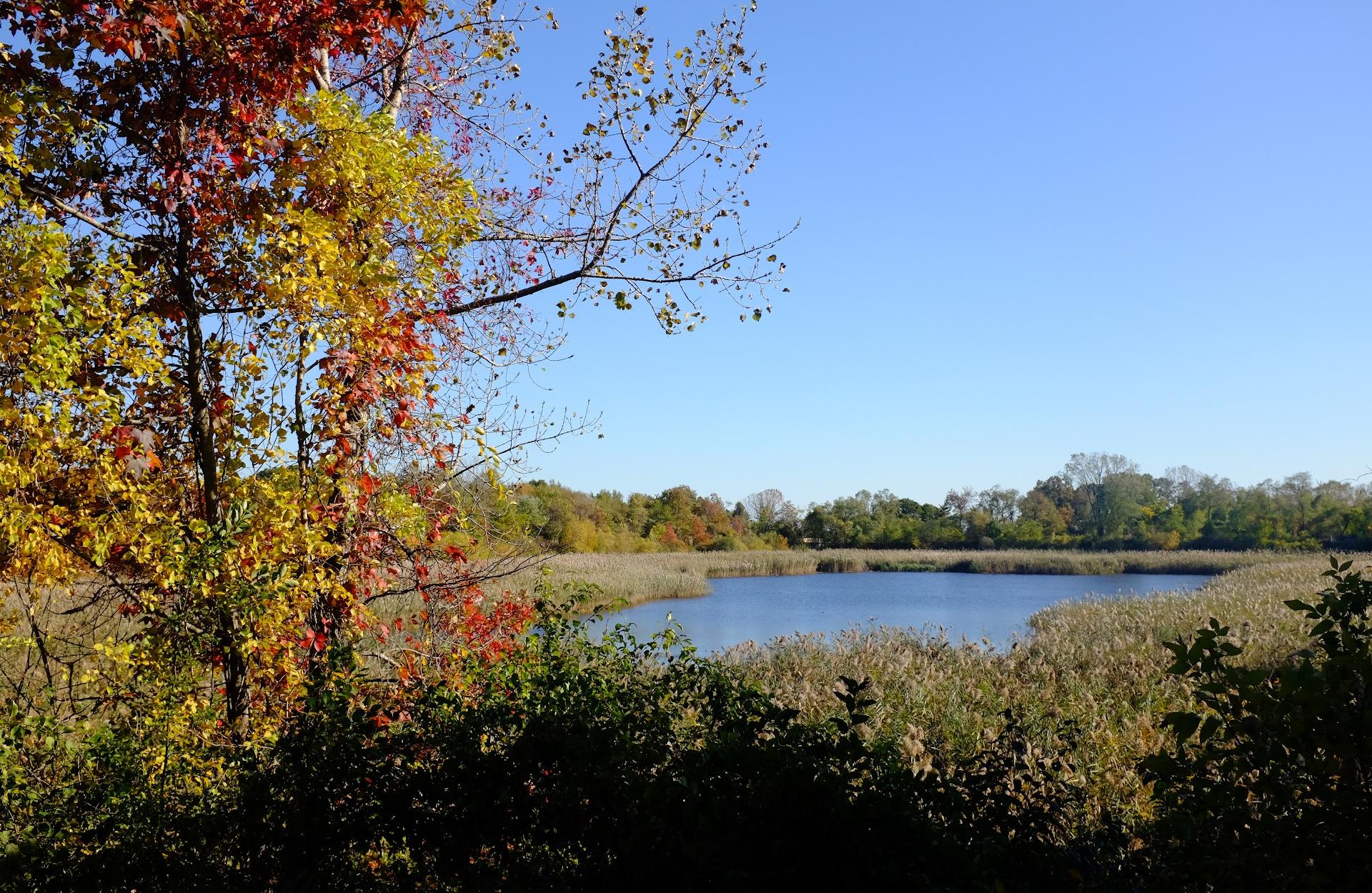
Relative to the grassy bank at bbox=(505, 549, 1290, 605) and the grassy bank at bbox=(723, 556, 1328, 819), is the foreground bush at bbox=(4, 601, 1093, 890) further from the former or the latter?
the grassy bank at bbox=(505, 549, 1290, 605)

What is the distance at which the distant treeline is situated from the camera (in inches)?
1634

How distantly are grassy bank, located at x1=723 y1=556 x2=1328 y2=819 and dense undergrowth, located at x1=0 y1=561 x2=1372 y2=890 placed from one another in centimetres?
128

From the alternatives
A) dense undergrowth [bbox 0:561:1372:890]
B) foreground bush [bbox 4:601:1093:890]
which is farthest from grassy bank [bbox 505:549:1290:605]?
foreground bush [bbox 4:601:1093:890]

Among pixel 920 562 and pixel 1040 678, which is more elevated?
pixel 1040 678

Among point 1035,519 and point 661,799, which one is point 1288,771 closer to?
point 661,799

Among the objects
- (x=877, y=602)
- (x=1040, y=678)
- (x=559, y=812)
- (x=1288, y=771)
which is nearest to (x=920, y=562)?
(x=877, y=602)

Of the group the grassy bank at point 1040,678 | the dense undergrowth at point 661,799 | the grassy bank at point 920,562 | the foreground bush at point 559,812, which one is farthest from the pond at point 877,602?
the foreground bush at point 559,812

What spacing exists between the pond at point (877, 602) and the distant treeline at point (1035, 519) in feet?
34.6

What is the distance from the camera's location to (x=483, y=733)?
10.3ft

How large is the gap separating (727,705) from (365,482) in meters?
2.05

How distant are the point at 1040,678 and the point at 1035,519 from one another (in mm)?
50881

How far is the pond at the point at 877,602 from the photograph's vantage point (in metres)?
A: 16.1

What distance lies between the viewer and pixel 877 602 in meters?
24.2

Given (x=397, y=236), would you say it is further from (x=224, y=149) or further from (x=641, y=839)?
(x=641, y=839)
